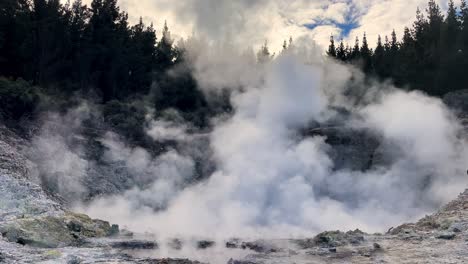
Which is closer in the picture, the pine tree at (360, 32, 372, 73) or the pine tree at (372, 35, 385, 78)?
the pine tree at (372, 35, 385, 78)

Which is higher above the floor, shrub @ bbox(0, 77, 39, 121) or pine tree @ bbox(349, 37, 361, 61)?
pine tree @ bbox(349, 37, 361, 61)

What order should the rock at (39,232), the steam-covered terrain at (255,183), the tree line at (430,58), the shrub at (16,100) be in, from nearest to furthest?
the rock at (39,232)
the steam-covered terrain at (255,183)
the shrub at (16,100)
the tree line at (430,58)

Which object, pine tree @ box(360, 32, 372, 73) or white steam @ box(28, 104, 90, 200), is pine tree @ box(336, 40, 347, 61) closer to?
pine tree @ box(360, 32, 372, 73)

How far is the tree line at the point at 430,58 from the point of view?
38.8m

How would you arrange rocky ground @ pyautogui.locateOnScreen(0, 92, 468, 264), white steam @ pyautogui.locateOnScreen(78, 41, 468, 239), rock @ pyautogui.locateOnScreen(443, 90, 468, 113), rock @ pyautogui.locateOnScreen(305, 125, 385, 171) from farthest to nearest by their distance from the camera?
rock @ pyautogui.locateOnScreen(443, 90, 468, 113), rock @ pyautogui.locateOnScreen(305, 125, 385, 171), white steam @ pyautogui.locateOnScreen(78, 41, 468, 239), rocky ground @ pyautogui.locateOnScreen(0, 92, 468, 264)

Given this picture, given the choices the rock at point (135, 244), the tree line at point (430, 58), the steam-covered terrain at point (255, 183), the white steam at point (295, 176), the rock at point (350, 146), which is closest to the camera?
the steam-covered terrain at point (255, 183)

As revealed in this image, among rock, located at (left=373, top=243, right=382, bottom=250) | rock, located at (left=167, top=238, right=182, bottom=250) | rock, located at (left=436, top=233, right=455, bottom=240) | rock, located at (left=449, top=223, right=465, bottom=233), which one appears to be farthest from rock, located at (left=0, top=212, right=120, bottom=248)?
rock, located at (left=449, top=223, right=465, bottom=233)

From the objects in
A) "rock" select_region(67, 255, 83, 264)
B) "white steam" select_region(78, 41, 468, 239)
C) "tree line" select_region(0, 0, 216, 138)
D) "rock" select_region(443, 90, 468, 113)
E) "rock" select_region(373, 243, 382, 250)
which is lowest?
"rock" select_region(67, 255, 83, 264)

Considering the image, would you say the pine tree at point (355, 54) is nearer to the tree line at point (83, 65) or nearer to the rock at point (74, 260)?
the tree line at point (83, 65)

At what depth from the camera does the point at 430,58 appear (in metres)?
41.0

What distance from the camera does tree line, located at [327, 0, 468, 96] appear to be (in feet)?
127

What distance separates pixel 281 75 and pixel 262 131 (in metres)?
4.53

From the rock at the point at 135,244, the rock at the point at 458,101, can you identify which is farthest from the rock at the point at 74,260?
the rock at the point at 458,101

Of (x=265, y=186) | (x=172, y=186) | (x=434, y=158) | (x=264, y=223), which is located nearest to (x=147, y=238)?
(x=264, y=223)
